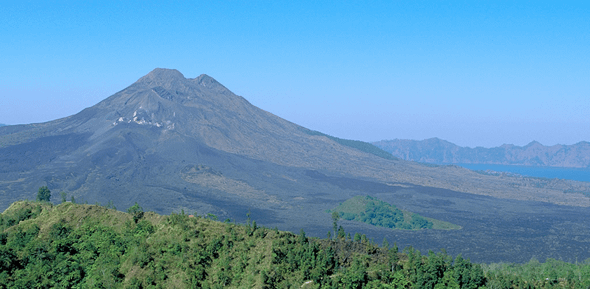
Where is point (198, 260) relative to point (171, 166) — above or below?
below

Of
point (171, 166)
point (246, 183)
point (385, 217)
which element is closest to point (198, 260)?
point (385, 217)

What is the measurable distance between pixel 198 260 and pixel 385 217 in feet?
270

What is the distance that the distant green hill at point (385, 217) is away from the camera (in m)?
113

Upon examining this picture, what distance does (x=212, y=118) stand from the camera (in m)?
198

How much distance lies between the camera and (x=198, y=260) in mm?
38531

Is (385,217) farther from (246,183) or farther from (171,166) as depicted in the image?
(171,166)

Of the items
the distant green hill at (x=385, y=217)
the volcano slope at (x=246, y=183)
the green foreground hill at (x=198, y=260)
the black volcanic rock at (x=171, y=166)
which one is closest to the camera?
the green foreground hill at (x=198, y=260)

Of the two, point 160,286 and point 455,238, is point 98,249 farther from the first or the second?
point 455,238

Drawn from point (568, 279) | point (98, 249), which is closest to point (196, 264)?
point (98, 249)

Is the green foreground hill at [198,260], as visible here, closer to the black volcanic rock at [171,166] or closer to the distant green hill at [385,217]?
the black volcanic rock at [171,166]

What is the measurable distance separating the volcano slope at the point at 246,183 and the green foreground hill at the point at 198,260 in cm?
4677

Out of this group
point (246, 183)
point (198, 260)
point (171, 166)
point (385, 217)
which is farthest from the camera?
point (171, 166)

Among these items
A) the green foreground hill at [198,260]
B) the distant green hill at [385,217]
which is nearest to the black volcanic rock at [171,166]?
the distant green hill at [385,217]

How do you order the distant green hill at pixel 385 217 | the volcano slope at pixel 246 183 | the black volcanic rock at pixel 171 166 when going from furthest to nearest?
the black volcanic rock at pixel 171 166
the distant green hill at pixel 385 217
the volcano slope at pixel 246 183
